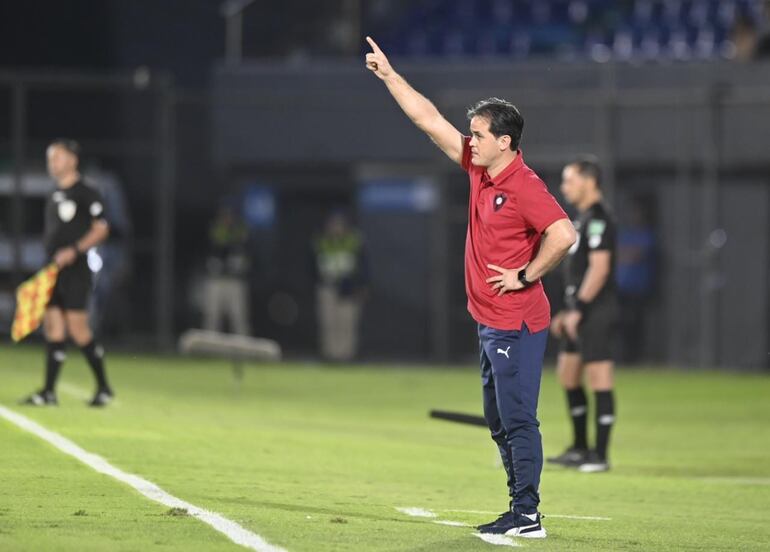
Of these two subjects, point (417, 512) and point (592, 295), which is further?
point (592, 295)

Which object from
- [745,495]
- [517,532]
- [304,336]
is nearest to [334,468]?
[745,495]

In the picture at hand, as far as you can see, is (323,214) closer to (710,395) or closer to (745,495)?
(710,395)

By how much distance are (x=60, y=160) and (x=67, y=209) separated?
410 millimetres

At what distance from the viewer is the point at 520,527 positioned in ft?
26.1

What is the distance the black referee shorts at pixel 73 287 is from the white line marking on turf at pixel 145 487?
105cm

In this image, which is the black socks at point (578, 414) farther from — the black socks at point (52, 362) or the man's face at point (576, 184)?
the black socks at point (52, 362)

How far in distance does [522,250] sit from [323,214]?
59.9 ft

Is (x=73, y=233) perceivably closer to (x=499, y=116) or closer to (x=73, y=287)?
(x=73, y=287)

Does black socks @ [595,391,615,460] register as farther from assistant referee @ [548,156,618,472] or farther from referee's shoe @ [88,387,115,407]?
referee's shoe @ [88,387,115,407]

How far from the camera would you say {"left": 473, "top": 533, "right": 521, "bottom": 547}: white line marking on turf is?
7675 mm

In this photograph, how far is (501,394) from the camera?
797cm

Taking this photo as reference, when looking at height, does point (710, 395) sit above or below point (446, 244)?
below

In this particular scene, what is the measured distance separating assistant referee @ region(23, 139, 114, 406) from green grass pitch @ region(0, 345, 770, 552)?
560 millimetres

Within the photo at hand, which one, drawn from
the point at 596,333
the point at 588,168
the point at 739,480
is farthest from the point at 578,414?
the point at 588,168
